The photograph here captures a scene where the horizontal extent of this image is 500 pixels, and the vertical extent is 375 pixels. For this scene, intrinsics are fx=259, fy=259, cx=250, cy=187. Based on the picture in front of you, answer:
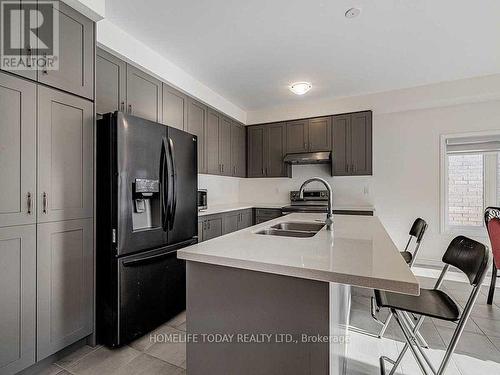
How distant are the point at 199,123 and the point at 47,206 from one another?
2.20 m

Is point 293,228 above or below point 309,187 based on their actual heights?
below

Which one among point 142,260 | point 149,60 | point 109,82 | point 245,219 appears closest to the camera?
point 142,260

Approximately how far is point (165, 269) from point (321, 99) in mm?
3480

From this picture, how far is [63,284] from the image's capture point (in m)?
1.75

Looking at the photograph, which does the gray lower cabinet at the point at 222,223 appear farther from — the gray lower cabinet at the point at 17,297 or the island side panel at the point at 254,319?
the island side panel at the point at 254,319

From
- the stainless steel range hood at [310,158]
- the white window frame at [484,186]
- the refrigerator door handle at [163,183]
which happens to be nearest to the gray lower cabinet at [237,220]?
the stainless steel range hood at [310,158]

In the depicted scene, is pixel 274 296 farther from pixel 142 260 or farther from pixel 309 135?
pixel 309 135

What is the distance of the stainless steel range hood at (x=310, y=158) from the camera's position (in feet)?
13.4

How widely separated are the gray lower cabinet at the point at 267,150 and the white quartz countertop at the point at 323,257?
298cm

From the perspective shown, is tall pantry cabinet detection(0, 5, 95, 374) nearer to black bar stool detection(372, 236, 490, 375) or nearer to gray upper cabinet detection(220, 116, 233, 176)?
black bar stool detection(372, 236, 490, 375)

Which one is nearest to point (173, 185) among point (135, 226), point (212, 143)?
point (135, 226)

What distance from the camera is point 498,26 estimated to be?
2.34 m

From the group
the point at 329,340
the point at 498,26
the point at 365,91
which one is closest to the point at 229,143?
the point at 365,91

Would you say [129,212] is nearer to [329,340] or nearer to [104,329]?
[104,329]
